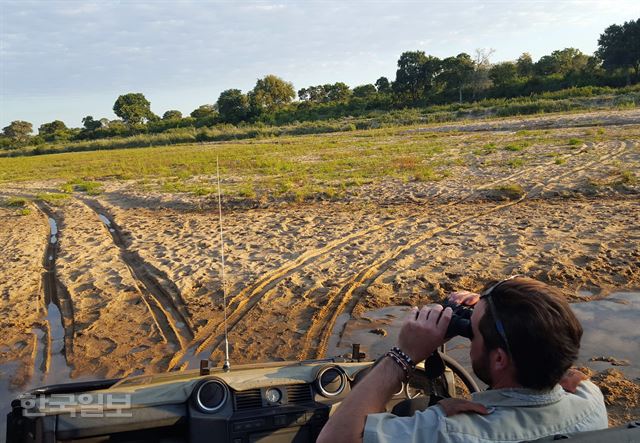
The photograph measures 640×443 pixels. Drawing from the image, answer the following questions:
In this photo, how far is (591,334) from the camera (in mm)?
5285

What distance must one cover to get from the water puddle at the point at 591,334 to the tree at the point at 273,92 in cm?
6669

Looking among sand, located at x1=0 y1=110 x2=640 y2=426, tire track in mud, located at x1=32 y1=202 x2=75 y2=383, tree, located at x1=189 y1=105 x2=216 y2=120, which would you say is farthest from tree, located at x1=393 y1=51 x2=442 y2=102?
tire track in mud, located at x1=32 y1=202 x2=75 y2=383

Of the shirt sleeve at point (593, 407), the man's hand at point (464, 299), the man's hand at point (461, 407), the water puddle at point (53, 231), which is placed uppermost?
the man's hand at point (464, 299)

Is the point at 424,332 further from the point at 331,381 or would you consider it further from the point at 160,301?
the point at 160,301

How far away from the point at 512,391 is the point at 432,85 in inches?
2555

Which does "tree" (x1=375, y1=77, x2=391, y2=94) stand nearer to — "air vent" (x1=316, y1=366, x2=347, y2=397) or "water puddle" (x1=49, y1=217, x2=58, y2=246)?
"water puddle" (x1=49, y1=217, x2=58, y2=246)

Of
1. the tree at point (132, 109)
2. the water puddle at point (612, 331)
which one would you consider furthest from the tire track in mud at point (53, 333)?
the tree at point (132, 109)

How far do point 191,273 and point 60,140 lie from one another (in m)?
66.9

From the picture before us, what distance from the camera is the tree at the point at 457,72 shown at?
5762 centimetres

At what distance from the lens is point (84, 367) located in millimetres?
5098

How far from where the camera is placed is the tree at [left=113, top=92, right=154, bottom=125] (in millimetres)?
79812

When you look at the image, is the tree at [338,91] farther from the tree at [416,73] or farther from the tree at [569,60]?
A: the tree at [569,60]

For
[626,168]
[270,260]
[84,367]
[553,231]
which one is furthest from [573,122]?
[84,367]

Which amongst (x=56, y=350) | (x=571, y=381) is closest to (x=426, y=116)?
(x=56, y=350)
